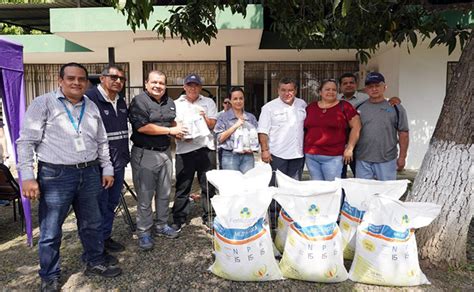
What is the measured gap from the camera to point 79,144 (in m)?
2.68

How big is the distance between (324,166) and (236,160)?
914 mm

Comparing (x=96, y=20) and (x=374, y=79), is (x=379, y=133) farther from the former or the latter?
(x=96, y=20)

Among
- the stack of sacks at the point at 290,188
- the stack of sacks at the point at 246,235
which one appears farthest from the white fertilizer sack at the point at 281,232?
the stack of sacks at the point at 246,235

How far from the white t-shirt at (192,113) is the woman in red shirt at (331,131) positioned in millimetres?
1068

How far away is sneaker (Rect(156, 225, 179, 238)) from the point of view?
379cm

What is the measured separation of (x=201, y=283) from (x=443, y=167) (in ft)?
7.08

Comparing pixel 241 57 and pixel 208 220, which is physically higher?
pixel 241 57

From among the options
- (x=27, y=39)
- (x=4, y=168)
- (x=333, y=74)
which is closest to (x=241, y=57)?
(x=333, y=74)

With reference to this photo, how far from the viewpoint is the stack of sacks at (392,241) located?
2635mm

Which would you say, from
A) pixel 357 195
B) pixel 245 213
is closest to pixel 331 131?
pixel 357 195

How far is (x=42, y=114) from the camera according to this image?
2.59 meters

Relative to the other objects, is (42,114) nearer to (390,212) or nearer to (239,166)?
(239,166)

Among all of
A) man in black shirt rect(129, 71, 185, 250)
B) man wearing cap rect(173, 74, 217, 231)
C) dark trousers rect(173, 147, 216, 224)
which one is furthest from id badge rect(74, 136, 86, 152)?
dark trousers rect(173, 147, 216, 224)

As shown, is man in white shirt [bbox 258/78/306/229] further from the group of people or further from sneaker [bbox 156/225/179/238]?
sneaker [bbox 156/225/179/238]
